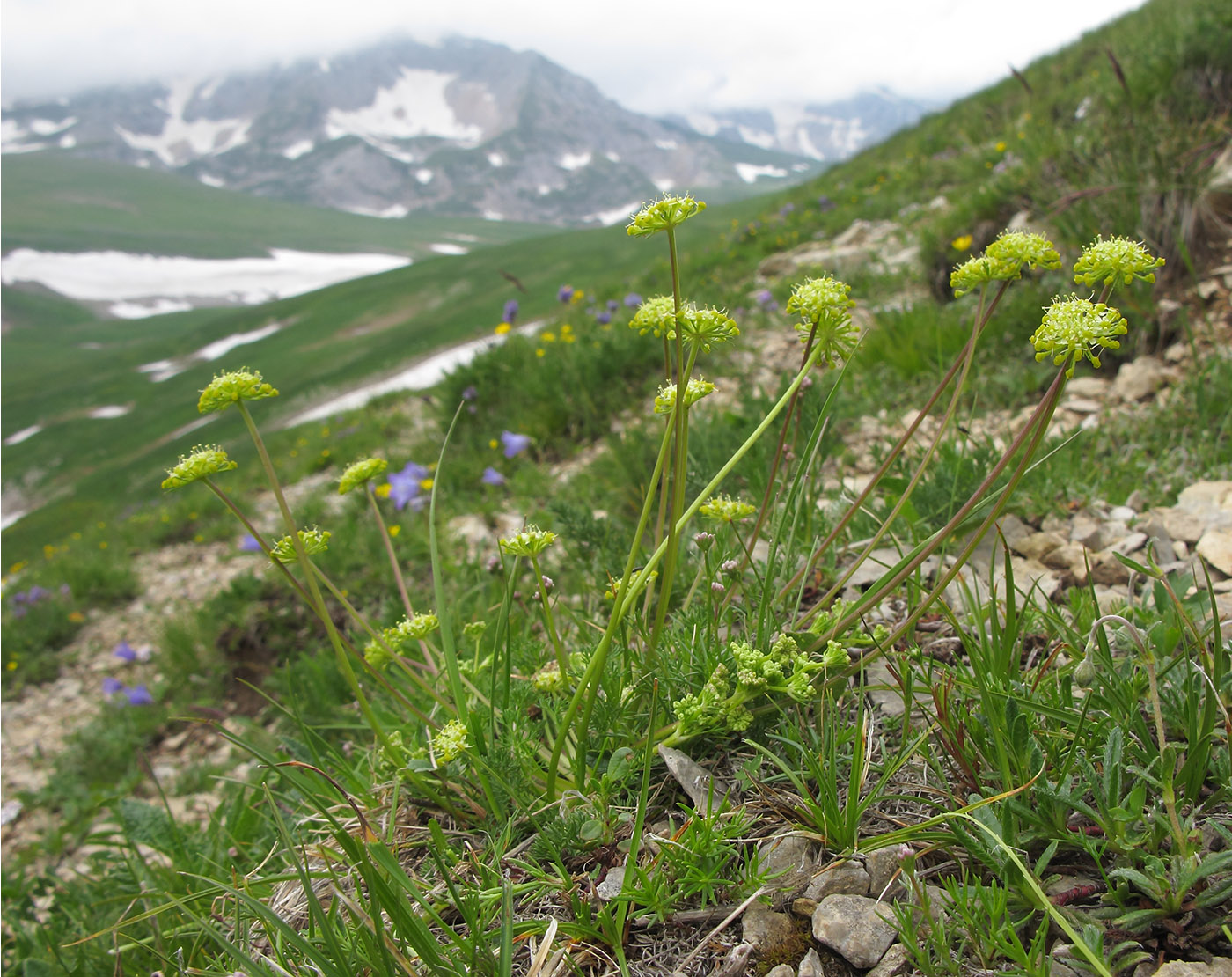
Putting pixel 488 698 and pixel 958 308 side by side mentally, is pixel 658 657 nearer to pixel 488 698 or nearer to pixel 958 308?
pixel 488 698

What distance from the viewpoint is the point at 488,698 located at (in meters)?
1.91

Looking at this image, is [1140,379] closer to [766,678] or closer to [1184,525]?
[1184,525]

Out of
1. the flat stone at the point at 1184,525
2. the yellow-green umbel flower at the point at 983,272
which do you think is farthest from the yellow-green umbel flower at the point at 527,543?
the flat stone at the point at 1184,525

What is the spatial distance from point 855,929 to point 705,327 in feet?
4.16

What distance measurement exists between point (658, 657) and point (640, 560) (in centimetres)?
80

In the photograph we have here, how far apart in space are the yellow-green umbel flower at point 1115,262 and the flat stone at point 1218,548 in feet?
4.46

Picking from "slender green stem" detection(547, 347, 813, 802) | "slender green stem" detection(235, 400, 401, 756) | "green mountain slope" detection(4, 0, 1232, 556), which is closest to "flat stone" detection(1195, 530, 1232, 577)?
"green mountain slope" detection(4, 0, 1232, 556)

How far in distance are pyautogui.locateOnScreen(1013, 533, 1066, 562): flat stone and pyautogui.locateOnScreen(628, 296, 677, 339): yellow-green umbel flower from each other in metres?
1.77

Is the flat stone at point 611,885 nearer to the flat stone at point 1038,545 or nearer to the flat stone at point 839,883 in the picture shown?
the flat stone at point 839,883

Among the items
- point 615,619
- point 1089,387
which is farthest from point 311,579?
point 1089,387

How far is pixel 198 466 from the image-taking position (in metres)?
1.57

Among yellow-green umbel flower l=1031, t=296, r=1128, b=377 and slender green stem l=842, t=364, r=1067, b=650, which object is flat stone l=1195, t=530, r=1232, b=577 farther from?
yellow-green umbel flower l=1031, t=296, r=1128, b=377

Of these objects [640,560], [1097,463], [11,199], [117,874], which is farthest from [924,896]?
[11,199]

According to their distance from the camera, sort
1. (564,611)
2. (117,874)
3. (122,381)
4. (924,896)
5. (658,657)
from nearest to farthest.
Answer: (924,896)
(658,657)
(564,611)
(117,874)
(122,381)
